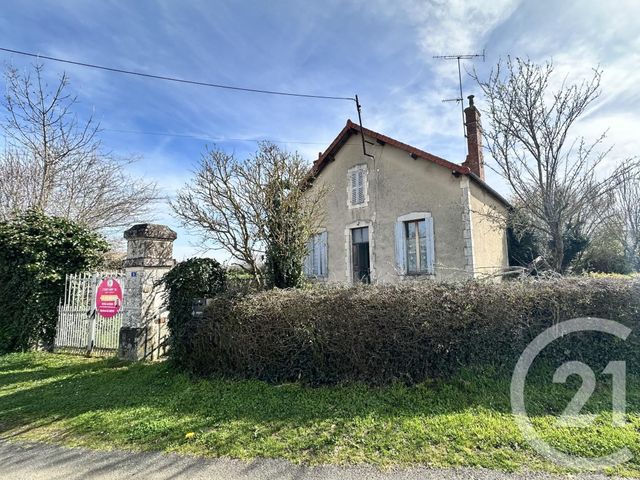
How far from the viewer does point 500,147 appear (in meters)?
8.24

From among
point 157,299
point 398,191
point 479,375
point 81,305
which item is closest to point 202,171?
point 157,299

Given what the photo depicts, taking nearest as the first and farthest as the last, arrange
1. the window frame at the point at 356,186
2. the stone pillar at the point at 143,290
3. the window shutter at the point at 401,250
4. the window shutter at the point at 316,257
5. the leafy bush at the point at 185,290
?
the leafy bush at the point at 185,290
the stone pillar at the point at 143,290
the window shutter at the point at 401,250
the window frame at the point at 356,186
the window shutter at the point at 316,257

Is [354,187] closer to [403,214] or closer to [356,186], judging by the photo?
[356,186]

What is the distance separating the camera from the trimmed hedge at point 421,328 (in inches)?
164

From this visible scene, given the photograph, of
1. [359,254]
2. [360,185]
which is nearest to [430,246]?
[359,254]

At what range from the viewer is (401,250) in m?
10.5

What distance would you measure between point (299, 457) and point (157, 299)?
178 inches

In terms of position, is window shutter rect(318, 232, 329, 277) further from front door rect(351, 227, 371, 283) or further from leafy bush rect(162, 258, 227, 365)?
leafy bush rect(162, 258, 227, 365)

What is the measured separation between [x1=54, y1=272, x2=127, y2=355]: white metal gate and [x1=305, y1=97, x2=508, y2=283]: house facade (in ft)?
16.5

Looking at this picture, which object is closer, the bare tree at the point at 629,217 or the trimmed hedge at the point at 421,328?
the trimmed hedge at the point at 421,328

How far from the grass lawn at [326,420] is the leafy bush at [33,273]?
305 centimetres

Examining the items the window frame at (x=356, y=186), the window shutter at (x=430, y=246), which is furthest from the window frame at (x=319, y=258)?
the window shutter at (x=430, y=246)

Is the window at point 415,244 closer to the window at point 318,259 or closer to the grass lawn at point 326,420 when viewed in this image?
the window at point 318,259

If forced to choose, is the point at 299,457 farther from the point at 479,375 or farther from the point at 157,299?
the point at 157,299
